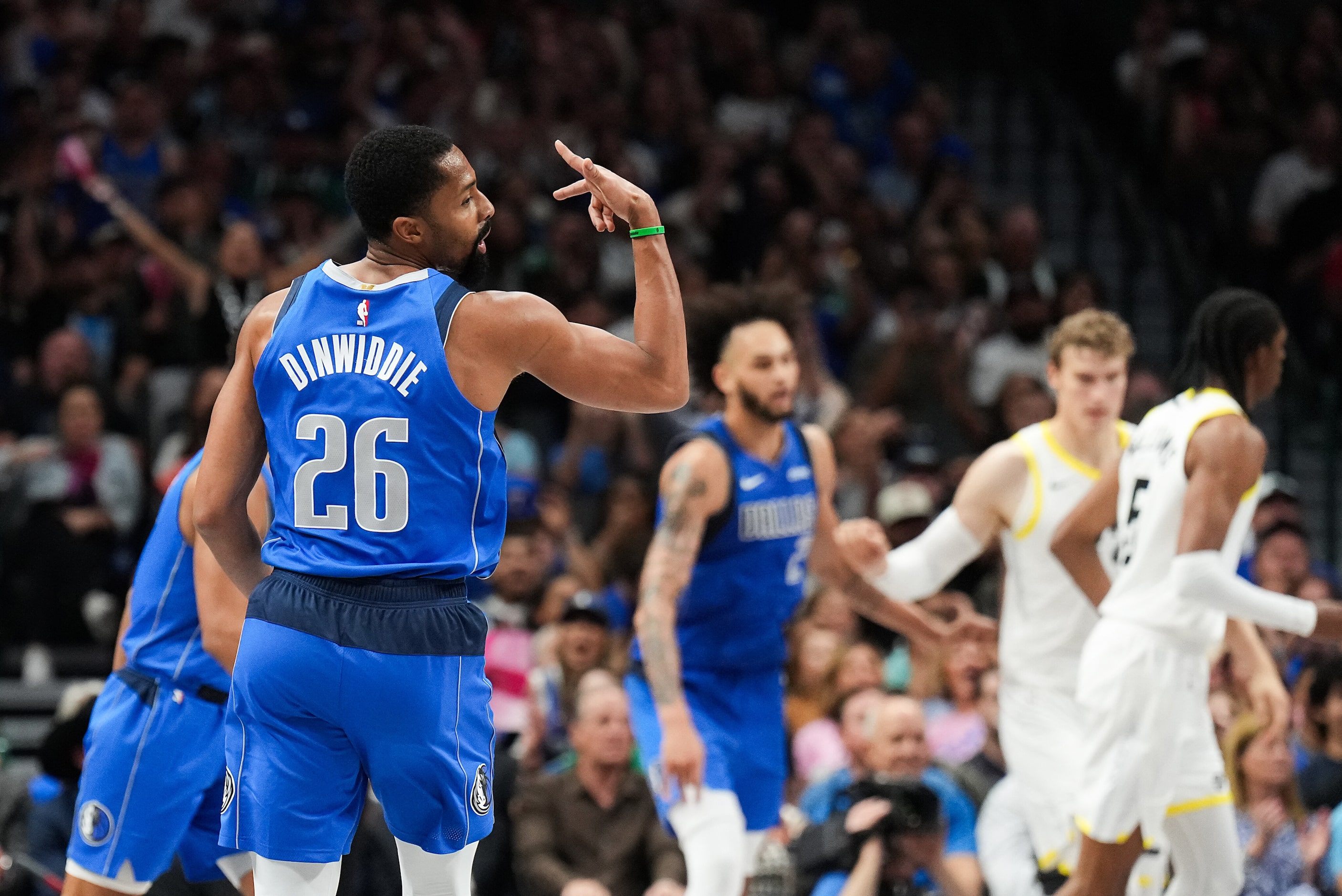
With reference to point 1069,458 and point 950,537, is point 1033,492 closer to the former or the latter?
point 1069,458

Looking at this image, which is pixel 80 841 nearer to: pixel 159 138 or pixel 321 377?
pixel 321 377

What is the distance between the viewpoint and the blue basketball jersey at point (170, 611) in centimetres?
472

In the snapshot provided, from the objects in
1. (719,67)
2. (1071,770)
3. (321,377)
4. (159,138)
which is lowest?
(1071,770)

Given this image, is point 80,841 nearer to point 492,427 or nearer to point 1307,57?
point 492,427

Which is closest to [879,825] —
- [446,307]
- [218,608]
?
[218,608]

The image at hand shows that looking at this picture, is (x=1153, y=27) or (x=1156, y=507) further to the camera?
(x=1153, y=27)

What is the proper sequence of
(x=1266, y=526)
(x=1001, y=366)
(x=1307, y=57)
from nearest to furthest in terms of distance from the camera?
(x=1266, y=526), (x=1001, y=366), (x=1307, y=57)

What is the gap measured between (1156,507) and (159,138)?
8.20 meters

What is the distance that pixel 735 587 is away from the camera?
5.88 meters

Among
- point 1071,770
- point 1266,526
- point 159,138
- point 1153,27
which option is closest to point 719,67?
point 1153,27

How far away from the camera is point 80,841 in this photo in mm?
4723

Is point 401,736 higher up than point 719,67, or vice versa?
point 719,67

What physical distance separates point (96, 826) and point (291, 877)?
4.03 ft

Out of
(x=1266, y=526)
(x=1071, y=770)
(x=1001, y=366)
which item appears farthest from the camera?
(x=1001, y=366)
